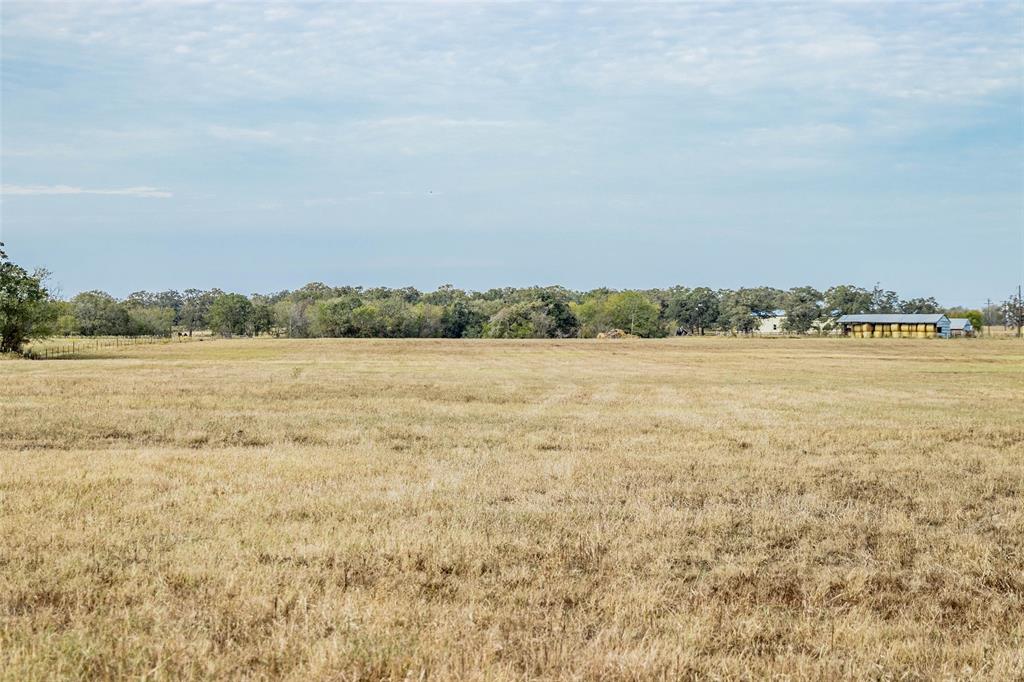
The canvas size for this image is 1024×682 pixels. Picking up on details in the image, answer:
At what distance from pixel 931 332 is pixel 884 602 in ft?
628

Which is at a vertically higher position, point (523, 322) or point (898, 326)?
point (523, 322)

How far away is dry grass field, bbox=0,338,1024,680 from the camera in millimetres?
7027

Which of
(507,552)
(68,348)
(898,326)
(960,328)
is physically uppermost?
(898,326)

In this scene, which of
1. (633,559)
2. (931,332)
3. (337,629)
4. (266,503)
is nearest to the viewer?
(337,629)

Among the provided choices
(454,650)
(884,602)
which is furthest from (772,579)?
(454,650)

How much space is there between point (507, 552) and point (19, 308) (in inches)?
3133

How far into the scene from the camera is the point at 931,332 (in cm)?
18025

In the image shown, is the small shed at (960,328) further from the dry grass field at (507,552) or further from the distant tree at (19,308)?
the dry grass field at (507,552)

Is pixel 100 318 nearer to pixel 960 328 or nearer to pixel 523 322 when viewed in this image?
pixel 523 322

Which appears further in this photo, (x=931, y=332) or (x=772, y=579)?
(x=931, y=332)

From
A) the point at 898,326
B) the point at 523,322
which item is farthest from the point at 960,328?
the point at 523,322

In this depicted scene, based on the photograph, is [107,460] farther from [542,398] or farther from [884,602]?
[542,398]

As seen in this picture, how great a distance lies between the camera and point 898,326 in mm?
186500

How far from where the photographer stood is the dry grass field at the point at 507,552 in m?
7.03
